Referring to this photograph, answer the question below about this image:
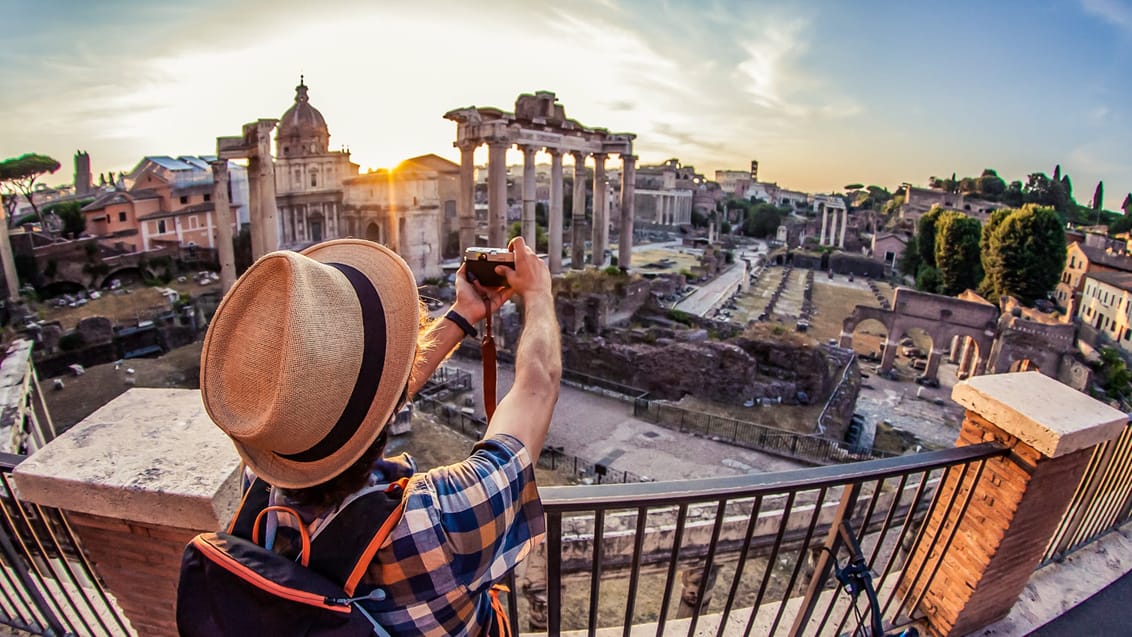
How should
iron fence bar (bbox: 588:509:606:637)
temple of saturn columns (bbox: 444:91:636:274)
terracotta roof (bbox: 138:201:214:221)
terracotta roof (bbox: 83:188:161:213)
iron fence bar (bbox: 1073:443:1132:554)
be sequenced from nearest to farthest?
iron fence bar (bbox: 588:509:606:637) < iron fence bar (bbox: 1073:443:1132:554) < temple of saturn columns (bbox: 444:91:636:274) < terracotta roof (bbox: 83:188:161:213) < terracotta roof (bbox: 138:201:214:221)

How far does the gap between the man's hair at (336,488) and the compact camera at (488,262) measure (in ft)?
2.96

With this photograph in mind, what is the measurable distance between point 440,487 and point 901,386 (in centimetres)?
2719

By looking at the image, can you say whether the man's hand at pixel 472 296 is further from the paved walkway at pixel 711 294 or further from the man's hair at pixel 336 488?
the paved walkway at pixel 711 294

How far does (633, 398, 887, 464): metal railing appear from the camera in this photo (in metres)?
14.0

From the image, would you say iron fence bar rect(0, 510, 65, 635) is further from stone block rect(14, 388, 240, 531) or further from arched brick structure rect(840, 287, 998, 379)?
arched brick structure rect(840, 287, 998, 379)

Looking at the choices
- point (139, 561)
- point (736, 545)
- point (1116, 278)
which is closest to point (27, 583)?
point (139, 561)

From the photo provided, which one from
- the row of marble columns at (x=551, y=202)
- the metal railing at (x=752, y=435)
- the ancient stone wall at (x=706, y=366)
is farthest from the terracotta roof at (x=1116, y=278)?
the metal railing at (x=752, y=435)

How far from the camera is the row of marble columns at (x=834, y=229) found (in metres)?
72.2

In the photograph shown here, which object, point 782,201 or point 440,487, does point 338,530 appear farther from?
point 782,201

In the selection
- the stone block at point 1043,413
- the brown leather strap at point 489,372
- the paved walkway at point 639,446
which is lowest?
the paved walkway at point 639,446

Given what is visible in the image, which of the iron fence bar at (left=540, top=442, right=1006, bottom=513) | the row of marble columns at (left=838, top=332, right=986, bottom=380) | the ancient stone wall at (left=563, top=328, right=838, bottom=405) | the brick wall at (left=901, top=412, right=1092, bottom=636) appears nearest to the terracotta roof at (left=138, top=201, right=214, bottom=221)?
the ancient stone wall at (left=563, top=328, right=838, bottom=405)

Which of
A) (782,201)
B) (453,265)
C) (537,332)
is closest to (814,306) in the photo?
(453,265)

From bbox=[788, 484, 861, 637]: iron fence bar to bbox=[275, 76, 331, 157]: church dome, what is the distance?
4419cm

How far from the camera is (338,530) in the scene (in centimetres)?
155
